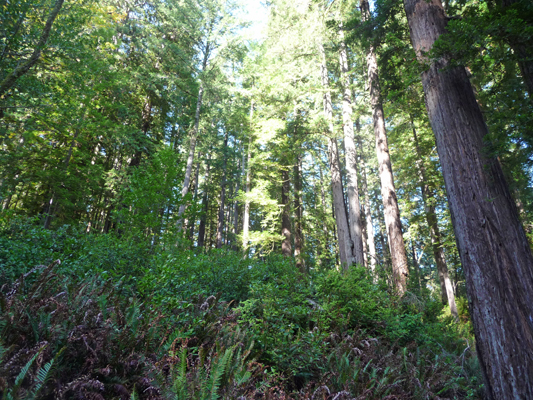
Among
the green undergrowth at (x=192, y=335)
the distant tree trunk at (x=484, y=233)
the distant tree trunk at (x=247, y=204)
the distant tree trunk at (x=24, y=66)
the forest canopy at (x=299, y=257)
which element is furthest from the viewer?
the distant tree trunk at (x=247, y=204)

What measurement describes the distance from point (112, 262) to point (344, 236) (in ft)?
27.1

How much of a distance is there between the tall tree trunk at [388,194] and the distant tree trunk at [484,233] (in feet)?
12.7

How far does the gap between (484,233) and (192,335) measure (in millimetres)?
3984

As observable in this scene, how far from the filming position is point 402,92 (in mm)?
5391

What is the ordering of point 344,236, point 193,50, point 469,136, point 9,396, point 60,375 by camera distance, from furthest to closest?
point 193,50, point 344,236, point 469,136, point 60,375, point 9,396

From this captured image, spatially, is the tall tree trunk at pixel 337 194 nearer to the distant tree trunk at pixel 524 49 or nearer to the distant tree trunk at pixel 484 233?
the distant tree trunk at pixel 484 233

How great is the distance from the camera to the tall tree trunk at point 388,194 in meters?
7.60

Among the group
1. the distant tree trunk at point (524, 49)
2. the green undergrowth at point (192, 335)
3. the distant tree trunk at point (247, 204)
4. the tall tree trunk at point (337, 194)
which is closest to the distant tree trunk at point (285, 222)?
the distant tree trunk at point (247, 204)

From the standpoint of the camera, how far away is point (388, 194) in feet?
27.7

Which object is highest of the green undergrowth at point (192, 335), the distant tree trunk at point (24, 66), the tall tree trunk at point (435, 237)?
the distant tree trunk at point (24, 66)

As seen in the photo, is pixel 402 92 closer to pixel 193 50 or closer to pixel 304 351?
pixel 304 351

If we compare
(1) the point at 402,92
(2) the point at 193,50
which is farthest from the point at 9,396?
(2) the point at 193,50

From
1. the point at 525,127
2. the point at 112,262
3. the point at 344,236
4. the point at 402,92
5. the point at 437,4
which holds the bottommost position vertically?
the point at 112,262

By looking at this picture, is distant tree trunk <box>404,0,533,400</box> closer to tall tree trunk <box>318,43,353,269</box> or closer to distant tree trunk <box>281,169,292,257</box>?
tall tree trunk <box>318,43,353,269</box>
